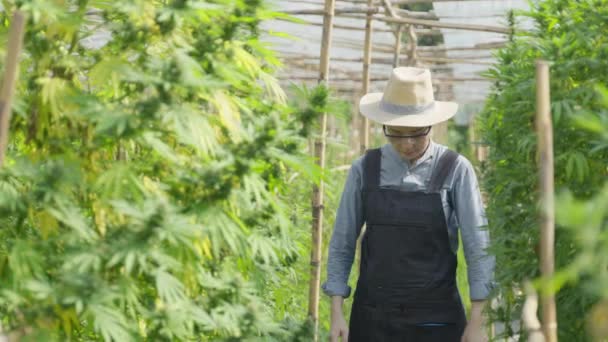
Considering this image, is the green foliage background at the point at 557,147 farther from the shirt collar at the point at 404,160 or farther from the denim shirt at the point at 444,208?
the shirt collar at the point at 404,160

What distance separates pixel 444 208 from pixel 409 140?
0.93 feet

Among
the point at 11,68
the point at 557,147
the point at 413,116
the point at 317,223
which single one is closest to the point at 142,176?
the point at 11,68

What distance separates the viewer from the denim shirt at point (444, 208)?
3494mm

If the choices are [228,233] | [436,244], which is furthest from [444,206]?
[228,233]

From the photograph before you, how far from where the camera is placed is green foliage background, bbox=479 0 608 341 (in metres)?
2.75

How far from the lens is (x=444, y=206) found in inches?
141

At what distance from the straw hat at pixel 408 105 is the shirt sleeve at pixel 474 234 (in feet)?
0.87

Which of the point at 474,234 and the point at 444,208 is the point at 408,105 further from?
the point at 474,234

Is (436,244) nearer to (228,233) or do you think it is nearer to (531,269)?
(531,269)

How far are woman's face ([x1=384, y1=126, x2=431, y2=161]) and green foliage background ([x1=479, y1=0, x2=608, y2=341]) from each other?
0.40m

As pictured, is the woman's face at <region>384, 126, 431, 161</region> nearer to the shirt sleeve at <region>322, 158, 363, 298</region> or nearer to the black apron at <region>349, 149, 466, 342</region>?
the black apron at <region>349, 149, 466, 342</region>

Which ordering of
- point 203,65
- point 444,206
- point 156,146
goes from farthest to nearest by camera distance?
point 444,206 → point 203,65 → point 156,146

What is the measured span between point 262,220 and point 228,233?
28 cm

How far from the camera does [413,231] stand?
11.8 ft
